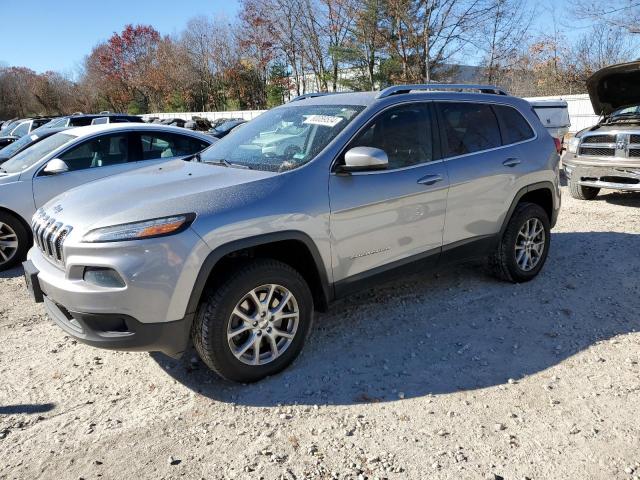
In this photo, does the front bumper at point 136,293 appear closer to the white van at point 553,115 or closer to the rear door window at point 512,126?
the rear door window at point 512,126

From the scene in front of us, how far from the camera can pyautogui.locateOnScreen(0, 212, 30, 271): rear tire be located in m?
5.69

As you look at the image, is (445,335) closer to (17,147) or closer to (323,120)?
(323,120)

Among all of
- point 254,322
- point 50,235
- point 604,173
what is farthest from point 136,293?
point 604,173

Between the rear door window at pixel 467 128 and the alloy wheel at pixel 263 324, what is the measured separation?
1.86 metres

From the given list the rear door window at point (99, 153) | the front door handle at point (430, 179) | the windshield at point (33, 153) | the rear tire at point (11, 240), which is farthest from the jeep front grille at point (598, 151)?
the rear tire at point (11, 240)

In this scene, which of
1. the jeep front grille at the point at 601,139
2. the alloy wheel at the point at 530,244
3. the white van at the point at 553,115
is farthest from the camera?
the white van at the point at 553,115

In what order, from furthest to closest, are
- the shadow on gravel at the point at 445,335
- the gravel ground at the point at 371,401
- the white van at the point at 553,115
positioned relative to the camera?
the white van at the point at 553,115 < the shadow on gravel at the point at 445,335 < the gravel ground at the point at 371,401

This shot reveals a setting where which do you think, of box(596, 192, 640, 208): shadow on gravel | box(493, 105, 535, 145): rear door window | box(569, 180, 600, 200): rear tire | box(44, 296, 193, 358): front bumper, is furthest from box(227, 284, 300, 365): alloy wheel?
box(596, 192, 640, 208): shadow on gravel

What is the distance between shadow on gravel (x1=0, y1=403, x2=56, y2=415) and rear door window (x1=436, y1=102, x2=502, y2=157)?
333 cm

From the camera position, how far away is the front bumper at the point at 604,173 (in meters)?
7.39

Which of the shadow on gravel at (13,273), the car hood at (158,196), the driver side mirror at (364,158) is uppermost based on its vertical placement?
the driver side mirror at (364,158)

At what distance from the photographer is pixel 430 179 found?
3830 millimetres

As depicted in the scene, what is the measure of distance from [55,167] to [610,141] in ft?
26.1

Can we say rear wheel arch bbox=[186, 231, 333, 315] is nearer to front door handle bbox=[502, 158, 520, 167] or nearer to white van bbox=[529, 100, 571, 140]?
front door handle bbox=[502, 158, 520, 167]
